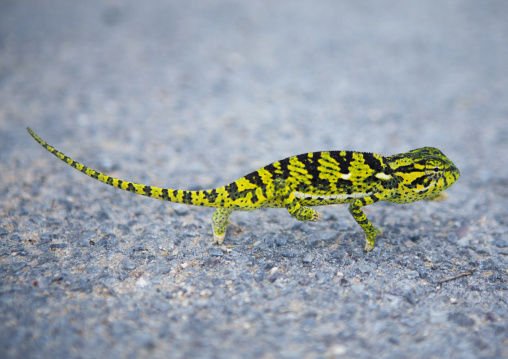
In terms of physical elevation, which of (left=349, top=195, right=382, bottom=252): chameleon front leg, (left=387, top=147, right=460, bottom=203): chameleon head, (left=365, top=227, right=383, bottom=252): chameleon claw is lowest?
(left=365, top=227, right=383, bottom=252): chameleon claw

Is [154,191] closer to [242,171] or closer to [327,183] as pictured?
[327,183]

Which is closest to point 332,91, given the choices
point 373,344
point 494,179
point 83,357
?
point 494,179

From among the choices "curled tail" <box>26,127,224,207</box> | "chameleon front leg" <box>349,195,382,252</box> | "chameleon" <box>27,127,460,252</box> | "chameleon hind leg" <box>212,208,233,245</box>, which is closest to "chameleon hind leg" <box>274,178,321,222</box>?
"chameleon" <box>27,127,460,252</box>

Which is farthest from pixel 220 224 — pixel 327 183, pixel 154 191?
pixel 327 183

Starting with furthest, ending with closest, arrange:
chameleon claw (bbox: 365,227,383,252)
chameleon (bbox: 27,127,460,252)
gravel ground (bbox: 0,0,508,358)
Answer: chameleon claw (bbox: 365,227,383,252) → chameleon (bbox: 27,127,460,252) → gravel ground (bbox: 0,0,508,358)

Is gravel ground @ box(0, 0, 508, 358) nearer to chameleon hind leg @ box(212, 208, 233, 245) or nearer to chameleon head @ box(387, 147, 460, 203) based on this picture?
chameleon hind leg @ box(212, 208, 233, 245)

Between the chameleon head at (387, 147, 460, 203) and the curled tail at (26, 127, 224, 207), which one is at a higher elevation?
the chameleon head at (387, 147, 460, 203)

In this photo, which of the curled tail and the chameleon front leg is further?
the chameleon front leg
